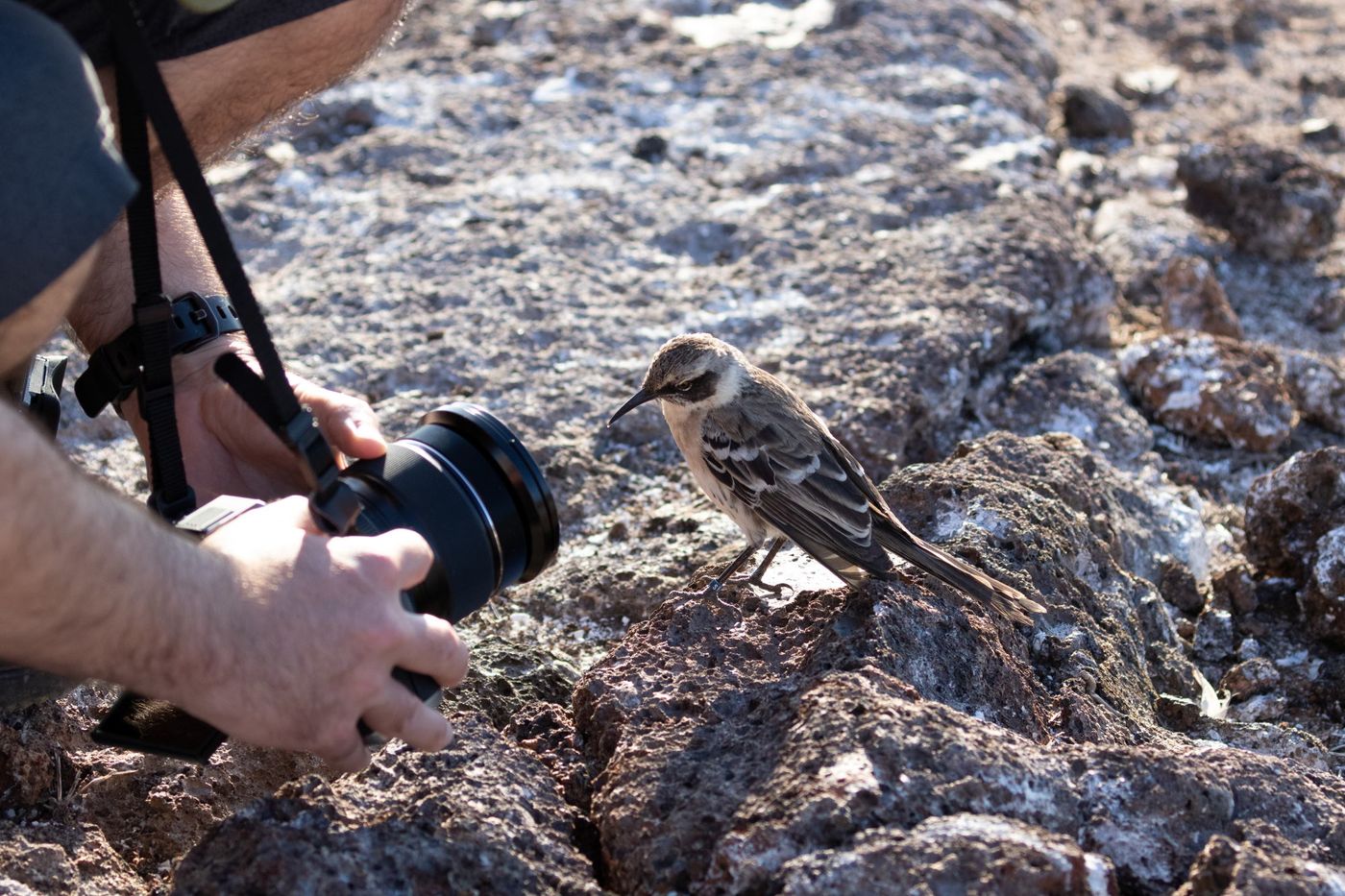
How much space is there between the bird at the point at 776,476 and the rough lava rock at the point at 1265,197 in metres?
3.33

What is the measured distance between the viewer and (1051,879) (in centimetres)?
227

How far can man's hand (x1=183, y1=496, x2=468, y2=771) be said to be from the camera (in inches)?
91.5

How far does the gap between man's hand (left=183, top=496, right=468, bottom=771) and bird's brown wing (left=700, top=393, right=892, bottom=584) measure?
1.27 meters

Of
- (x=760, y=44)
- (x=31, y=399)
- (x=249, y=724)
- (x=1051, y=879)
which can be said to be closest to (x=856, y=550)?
(x=1051, y=879)

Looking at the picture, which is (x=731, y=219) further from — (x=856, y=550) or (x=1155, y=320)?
(x=856, y=550)

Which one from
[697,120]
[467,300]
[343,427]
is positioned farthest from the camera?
[697,120]

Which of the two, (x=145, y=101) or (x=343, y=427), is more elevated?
(x=145, y=101)

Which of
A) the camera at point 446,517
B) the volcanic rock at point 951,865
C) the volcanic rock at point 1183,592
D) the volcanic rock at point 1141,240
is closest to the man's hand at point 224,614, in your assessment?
the camera at point 446,517

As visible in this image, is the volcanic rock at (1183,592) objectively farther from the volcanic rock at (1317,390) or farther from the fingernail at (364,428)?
the fingernail at (364,428)

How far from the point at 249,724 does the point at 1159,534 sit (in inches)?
124

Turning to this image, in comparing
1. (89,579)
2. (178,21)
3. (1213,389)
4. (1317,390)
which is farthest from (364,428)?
(1317,390)

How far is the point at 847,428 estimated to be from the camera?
4590 millimetres

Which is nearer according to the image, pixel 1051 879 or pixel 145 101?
pixel 1051 879

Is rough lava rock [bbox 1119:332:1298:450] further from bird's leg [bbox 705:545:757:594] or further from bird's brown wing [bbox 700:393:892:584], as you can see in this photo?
bird's leg [bbox 705:545:757:594]
